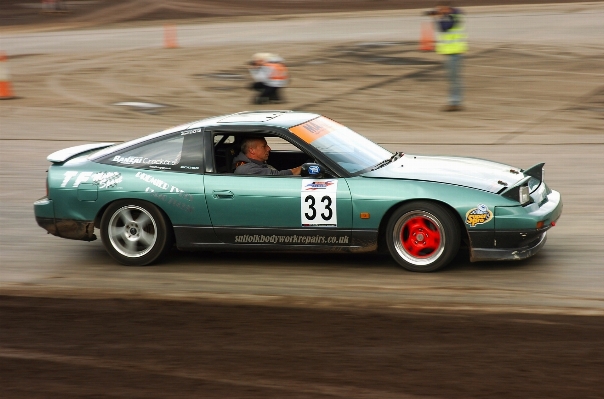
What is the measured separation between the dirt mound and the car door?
3204cm

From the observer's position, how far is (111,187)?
7.72 metres

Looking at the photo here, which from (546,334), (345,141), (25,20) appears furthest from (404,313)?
(25,20)

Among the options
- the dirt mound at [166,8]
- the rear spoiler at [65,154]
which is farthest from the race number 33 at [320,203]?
the dirt mound at [166,8]

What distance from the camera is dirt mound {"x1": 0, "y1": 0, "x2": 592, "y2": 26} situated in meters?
39.1

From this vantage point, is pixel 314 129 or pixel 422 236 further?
pixel 314 129

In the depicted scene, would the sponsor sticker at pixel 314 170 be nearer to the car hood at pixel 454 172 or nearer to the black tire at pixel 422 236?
the car hood at pixel 454 172

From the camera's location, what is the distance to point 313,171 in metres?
7.32

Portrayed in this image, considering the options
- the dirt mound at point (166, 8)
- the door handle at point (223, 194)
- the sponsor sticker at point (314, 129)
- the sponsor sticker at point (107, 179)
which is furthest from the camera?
the dirt mound at point (166, 8)

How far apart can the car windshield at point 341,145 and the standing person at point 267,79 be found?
30.4 ft

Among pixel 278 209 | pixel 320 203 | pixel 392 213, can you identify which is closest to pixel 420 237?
pixel 392 213

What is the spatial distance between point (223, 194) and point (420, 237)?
1674 mm

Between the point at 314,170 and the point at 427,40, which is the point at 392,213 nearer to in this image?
the point at 314,170

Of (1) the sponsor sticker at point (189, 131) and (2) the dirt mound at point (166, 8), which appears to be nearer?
(1) the sponsor sticker at point (189, 131)

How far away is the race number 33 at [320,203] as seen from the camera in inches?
285
